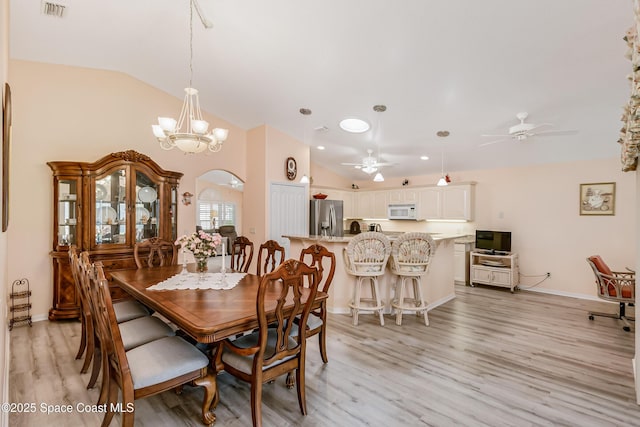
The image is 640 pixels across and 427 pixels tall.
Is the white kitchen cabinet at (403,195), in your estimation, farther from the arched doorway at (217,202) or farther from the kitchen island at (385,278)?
the arched doorway at (217,202)

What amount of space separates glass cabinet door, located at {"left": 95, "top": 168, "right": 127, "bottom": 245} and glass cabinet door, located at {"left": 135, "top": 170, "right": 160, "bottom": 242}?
0.16 m

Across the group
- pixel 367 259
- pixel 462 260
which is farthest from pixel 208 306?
pixel 462 260

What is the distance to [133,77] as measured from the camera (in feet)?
14.7

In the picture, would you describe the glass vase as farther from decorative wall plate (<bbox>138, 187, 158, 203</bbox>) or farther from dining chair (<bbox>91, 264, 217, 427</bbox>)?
decorative wall plate (<bbox>138, 187, 158, 203</bbox>)

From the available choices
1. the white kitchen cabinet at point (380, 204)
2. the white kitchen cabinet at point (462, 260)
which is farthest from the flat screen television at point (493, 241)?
the white kitchen cabinet at point (380, 204)

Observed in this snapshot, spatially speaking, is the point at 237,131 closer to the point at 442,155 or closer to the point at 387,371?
the point at 442,155

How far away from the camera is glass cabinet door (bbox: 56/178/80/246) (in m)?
3.82

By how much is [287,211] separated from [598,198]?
5.20 meters

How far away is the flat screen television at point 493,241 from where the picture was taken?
5609mm

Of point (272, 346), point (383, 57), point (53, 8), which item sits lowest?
point (272, 346)

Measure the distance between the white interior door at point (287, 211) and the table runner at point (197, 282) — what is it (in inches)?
98.5

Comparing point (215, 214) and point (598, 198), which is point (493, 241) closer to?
point (598, 198)

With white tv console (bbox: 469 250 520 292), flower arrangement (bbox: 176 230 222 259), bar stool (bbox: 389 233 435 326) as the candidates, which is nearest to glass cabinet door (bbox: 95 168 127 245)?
flower arrangement (bbox: 176 230 222 259)

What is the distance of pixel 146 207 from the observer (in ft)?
14.4
